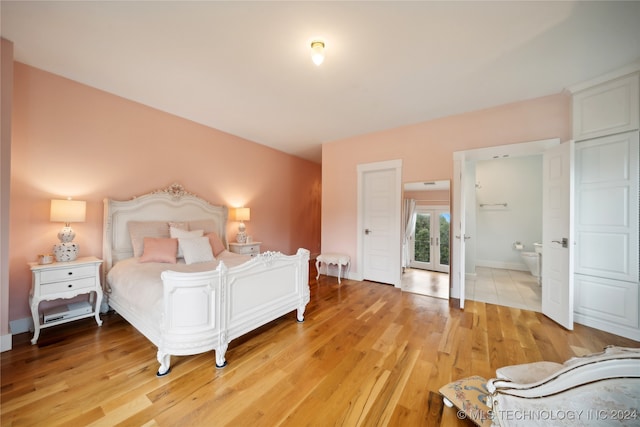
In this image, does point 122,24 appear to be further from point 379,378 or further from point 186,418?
point 379,378

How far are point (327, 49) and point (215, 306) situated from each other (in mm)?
2519

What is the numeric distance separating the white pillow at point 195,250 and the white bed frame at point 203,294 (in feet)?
2.41

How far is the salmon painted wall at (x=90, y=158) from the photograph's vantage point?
7.98ft

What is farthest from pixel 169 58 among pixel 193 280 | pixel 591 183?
pixel 591 183

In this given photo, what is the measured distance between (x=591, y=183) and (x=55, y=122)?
6167mm

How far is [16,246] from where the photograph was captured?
240 centimetres

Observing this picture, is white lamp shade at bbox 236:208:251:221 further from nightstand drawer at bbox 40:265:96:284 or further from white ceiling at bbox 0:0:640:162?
nightstand drawer at bbox 40:265:96:284

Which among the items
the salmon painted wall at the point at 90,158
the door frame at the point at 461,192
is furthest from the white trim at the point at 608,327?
the salmon painted wall at the point at 90,158

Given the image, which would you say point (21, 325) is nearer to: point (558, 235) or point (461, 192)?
point (461, 192)

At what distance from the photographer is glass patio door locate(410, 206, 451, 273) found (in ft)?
12.4

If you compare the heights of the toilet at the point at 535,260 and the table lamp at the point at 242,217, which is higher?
the table lamp at the point at 242,217

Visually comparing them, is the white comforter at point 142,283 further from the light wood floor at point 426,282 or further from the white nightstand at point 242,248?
the light wood floor at point 426,282

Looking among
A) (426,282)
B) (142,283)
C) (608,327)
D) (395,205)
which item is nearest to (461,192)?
(395,205)

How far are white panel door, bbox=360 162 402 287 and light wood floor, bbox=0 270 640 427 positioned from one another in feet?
4.52
